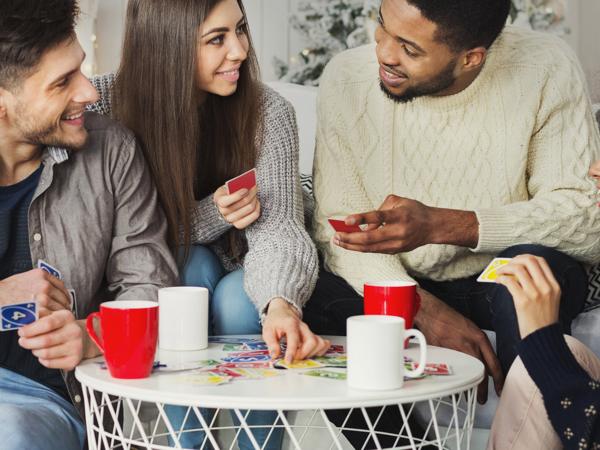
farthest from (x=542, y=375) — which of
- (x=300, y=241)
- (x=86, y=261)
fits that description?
(x=86, y=261)

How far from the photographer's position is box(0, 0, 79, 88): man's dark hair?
64.3 inches

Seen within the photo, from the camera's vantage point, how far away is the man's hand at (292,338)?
1.49 m

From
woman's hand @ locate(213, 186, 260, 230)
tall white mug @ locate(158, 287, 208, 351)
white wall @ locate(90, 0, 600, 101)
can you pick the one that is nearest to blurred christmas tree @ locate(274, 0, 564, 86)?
white wall @ locate(90, 0, 600, 101)

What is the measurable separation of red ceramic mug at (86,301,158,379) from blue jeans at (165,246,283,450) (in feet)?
1.83

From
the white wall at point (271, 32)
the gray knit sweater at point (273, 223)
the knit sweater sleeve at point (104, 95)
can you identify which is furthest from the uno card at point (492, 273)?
the white wall at point (271, 32)

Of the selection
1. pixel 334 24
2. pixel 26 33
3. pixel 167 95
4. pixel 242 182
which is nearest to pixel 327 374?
pixel 242 182

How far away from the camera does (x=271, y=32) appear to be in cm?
495

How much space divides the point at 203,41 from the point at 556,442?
117cm

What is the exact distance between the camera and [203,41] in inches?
82.5

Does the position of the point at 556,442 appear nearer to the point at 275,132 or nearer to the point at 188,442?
the point at 188,442

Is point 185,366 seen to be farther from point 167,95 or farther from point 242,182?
point 167,95

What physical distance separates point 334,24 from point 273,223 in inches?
116

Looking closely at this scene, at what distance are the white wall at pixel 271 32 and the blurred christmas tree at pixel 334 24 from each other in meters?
0.05

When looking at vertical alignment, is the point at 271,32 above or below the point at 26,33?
above
